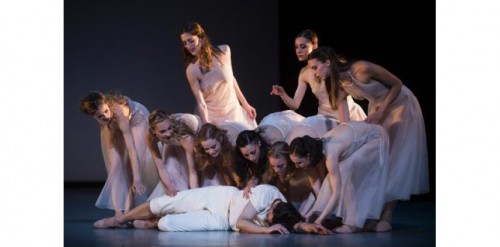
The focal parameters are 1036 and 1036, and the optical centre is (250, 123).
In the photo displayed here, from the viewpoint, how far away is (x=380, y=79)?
21.2ft

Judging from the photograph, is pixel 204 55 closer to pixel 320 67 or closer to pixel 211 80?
pixel 211 80

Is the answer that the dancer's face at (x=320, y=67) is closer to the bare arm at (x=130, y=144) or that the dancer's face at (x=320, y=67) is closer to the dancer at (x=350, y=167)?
the dancer at (x=350, y=167)

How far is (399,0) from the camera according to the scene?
863 centimetres

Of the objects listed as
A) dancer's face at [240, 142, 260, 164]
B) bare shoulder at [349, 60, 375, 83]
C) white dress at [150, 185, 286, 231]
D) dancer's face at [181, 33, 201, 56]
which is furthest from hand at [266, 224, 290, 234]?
dancer's face at [181, 33, 201, 56]

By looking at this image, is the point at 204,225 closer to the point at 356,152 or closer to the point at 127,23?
the point at 356,152

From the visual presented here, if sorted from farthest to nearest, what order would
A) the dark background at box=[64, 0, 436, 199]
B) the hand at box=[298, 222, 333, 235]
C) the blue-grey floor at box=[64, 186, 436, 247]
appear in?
the dark background at box=[64, 0, 436, 199], the hand at box=[298, 222, 333, 235], the blue-grey floor at box=[64, 186, 436, 247]

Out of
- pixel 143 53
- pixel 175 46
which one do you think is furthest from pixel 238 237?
pixel 143 53

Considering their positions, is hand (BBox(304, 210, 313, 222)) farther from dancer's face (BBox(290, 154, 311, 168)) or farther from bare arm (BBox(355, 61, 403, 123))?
bare arm (BBox(355, 61, 403, 123))

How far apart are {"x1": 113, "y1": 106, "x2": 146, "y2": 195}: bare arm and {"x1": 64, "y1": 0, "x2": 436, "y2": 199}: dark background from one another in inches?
106

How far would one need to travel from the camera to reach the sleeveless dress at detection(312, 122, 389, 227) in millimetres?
6172

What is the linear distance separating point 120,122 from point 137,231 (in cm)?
73

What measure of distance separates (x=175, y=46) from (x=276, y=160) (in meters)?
3.92
